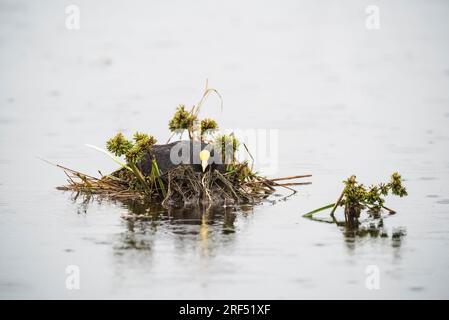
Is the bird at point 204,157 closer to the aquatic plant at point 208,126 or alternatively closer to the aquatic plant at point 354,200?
the aquatic plant at point 208,126

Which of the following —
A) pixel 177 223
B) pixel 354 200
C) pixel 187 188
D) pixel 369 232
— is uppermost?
pixel 187 188

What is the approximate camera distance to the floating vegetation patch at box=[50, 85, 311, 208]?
13203mm

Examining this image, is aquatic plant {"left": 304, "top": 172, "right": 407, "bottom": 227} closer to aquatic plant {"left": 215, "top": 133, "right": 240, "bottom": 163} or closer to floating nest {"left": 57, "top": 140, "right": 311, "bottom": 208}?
floating nest {"left": 57, "top": 140, "right": 311, "bottom": 208}

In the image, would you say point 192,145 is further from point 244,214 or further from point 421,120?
point 421,120

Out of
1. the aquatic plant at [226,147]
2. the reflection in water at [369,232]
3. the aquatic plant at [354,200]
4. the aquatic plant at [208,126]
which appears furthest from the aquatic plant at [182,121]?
the reflection in water at [369,232]

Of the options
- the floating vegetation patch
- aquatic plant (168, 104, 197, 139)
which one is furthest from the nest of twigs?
aquatic plant (168, 104, 197, 139)

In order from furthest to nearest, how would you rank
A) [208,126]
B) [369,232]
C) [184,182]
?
[208,126] → [184,182] → [369,232]

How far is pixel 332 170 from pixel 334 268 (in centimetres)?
678

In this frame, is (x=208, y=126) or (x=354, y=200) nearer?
(x=354, y=200)

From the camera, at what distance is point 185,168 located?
519 inches

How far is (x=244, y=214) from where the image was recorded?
12641 mm

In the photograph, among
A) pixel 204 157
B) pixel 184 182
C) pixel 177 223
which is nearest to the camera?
pixel 177 223

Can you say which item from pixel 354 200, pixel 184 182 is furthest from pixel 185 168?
pixel 354 200

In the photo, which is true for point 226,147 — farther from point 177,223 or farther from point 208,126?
point 177,223
